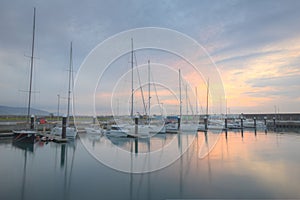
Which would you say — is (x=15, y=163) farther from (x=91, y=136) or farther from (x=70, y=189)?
(x=91, y=136)

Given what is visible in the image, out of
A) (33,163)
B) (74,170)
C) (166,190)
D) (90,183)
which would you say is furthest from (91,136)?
(166,190)

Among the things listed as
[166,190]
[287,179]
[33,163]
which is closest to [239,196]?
[166,190]

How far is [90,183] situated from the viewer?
18.1ft

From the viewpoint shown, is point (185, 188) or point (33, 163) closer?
point (185, 188)

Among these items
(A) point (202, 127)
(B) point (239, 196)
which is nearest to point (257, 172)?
(B) point (239, 196)

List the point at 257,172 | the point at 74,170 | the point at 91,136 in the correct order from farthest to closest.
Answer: the point at 91,136 < the point at 74,170 < the point at 257,172

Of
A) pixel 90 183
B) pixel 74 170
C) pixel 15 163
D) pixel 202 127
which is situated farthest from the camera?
pixel 202 127

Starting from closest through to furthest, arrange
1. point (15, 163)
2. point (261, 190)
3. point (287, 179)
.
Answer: point (261, 190)
point (287, 179)
point (15, 163)

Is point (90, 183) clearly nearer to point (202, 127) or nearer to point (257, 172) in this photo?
point (257, 172)

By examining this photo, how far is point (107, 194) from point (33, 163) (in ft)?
16.3

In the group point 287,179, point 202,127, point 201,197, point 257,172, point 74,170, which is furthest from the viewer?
point 202,127

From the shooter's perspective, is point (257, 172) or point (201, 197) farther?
point (257, 172)

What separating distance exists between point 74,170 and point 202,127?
20.8 metres

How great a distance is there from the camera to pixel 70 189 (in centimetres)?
507
